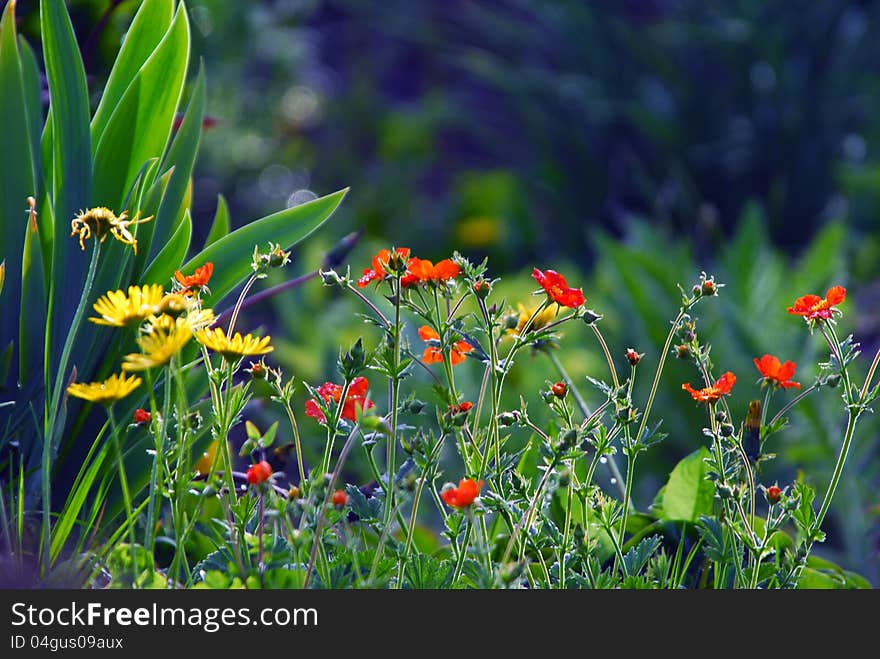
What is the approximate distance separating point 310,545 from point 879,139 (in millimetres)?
3367

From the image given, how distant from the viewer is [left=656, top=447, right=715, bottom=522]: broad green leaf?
1025 millimetres

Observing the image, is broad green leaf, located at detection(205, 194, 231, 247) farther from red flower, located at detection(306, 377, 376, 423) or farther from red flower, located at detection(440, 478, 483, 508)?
red flower, located at detection(440, 478, 483, 508)

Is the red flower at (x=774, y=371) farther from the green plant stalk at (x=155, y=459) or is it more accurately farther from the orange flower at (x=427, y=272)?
the green plant stalk at (x=155, y=459)

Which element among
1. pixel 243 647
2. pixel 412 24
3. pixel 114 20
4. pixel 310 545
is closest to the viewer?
pixel 243 647

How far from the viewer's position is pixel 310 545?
0.88 m

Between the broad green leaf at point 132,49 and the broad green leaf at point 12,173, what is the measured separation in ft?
0.26

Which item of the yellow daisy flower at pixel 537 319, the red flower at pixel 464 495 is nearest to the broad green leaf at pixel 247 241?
the yellow daisy flower at pixel 537 319

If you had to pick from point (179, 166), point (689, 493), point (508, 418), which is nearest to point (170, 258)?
point (179, 166)

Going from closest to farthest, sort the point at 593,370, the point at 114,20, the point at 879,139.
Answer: the point at 114,20 < the point at 593,370 < the point at 879,139

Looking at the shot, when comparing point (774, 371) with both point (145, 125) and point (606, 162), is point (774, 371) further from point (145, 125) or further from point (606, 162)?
point (606, 162)

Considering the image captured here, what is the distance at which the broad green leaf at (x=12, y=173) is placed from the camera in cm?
107

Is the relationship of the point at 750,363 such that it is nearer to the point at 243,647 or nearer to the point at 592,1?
the point at 243,647

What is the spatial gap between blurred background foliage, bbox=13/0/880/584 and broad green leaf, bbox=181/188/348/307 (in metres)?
1.26

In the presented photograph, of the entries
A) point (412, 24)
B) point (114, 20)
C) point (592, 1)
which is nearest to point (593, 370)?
point (114, 20)
